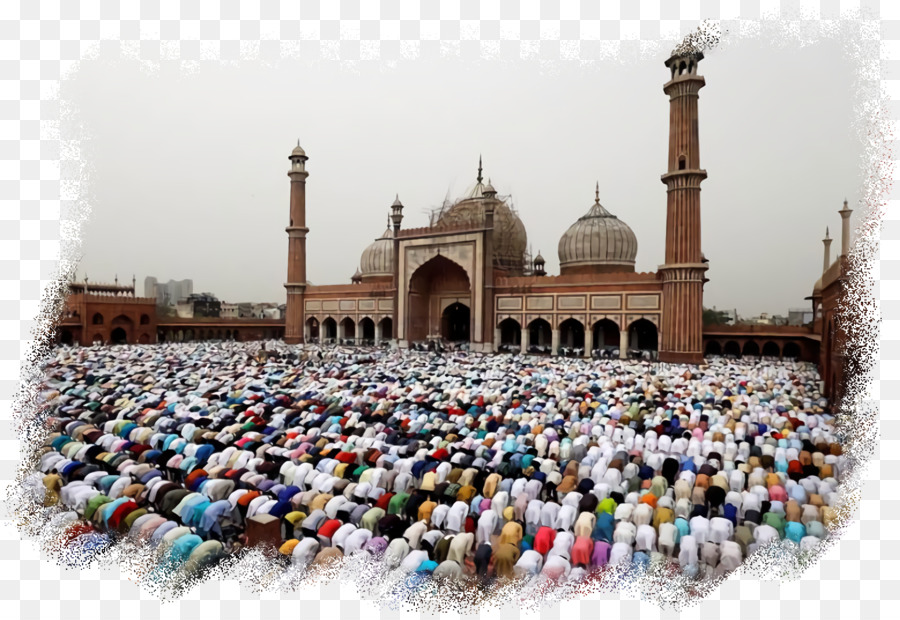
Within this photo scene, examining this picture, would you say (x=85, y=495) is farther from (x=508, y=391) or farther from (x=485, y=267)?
(x=485, y=267)

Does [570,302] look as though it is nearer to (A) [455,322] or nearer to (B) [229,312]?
(A) [455,322]

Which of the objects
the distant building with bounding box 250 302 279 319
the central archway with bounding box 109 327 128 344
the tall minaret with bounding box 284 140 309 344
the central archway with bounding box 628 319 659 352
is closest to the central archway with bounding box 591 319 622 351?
the central archway with bounding box 628 319 659 352

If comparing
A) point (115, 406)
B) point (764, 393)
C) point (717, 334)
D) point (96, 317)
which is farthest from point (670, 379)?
point (96, 317)

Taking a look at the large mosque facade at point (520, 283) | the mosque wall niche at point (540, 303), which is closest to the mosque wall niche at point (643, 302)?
the large mosque facade at point (520, 283)

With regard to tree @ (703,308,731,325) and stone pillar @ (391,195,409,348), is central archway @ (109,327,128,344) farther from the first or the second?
tree @ (703,308,731,325)

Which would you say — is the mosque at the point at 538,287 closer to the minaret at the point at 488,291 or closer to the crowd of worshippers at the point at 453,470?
the minaret at the point at 488,291

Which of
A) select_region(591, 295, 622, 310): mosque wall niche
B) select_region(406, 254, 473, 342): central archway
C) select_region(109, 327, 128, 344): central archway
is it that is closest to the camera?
select_region(591, 295, 622, 310): mosque wall niche
